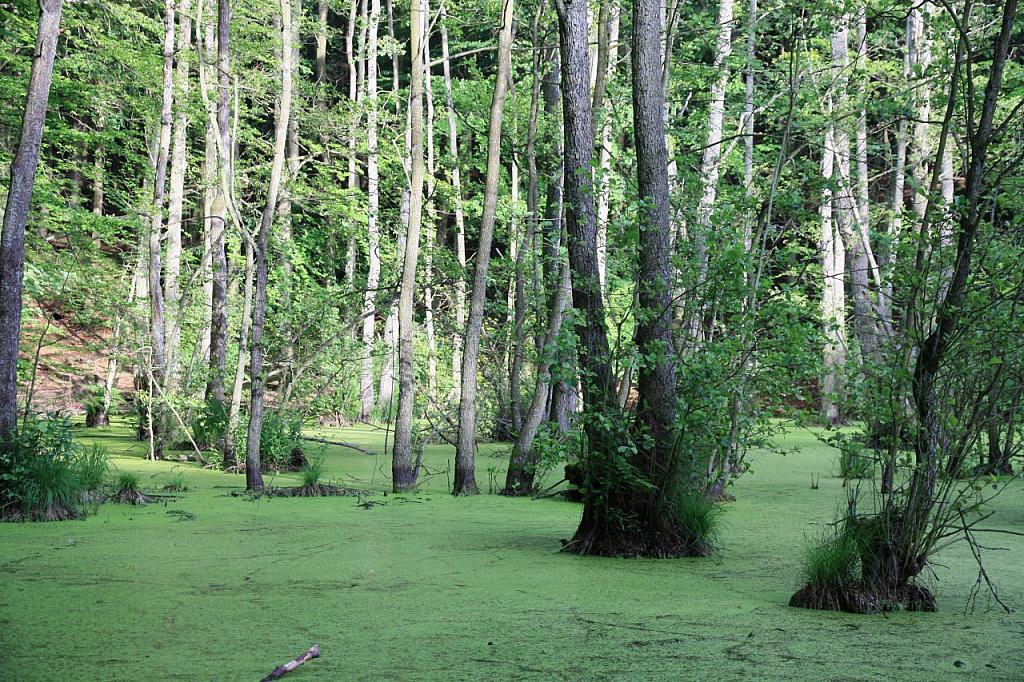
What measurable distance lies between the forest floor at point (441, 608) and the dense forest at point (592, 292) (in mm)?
316

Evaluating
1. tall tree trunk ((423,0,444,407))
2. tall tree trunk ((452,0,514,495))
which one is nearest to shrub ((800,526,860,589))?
tall tree trunk ((452,0,514,495))

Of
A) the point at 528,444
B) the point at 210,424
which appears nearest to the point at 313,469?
the point at 210,424

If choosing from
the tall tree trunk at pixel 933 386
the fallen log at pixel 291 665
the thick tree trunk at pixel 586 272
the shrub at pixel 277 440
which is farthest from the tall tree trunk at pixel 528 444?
the fallen log at pixel 291 665

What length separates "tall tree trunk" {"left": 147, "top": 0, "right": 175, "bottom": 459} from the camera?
11797 millimetres

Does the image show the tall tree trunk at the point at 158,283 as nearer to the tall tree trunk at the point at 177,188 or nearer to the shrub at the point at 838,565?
the tall tree trunk at the point at 177,188

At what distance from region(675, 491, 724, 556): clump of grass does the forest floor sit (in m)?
0.11

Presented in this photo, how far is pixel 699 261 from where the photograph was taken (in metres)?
5.70

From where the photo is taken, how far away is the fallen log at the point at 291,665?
3.18 meters

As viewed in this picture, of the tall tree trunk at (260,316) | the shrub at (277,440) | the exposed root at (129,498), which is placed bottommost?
the exposed root at (129,498)

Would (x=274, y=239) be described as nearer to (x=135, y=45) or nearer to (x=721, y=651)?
(x=135, y=45)

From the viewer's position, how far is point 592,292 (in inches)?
227

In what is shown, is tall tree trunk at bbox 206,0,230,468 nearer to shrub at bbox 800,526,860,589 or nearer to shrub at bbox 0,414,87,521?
shrub at bbox 0,414,87,521

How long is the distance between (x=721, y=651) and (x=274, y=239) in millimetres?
9720

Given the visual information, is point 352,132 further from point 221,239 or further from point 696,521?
point 696,521
